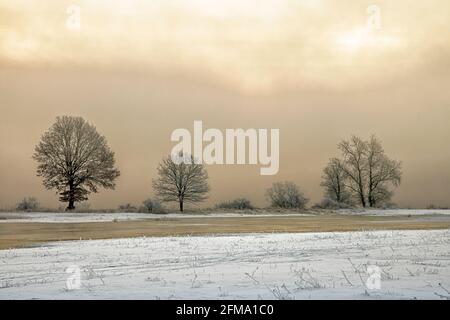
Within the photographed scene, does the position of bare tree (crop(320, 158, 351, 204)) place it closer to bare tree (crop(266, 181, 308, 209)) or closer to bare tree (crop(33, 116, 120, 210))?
bare tree (crop(266, 181, 308, 209))

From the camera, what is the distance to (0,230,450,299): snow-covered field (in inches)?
373

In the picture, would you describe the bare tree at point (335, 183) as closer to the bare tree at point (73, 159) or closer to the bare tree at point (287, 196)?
the bare tree at point (287, 196)

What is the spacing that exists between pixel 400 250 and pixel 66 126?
49.0 metres

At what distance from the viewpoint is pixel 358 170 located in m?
76.1

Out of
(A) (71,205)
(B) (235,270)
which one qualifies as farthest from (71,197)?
(B) (235,270)

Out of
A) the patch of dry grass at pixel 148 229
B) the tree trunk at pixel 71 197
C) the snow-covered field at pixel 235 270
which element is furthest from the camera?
the tree trunk at pixel 71 197

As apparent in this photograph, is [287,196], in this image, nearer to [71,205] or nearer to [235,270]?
[71,205]

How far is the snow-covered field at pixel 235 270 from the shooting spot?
9.48m

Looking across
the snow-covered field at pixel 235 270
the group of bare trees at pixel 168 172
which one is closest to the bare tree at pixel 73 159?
the group of bare trees at pixel 168 172

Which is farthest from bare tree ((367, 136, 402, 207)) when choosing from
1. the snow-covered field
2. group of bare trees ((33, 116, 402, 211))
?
the snow-covered field

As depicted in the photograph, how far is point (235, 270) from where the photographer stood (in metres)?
12.3

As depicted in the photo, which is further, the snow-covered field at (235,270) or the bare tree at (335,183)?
the bare tree at (335,183)

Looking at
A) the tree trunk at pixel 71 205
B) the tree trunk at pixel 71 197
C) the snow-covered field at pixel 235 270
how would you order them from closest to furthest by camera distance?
1. the snow-covered field at pixel 235 270
2. the tree trunk at pixel 71 205
3. the tree trunk at pixel 71 197
